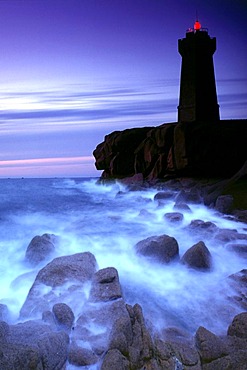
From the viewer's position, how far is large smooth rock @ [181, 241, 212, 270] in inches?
294

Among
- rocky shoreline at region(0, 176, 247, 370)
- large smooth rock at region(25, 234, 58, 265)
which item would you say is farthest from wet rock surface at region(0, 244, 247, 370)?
large smooth rock at region(25, 234, 58, 265)

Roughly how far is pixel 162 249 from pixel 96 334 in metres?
3.67

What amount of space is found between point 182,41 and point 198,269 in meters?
28.1

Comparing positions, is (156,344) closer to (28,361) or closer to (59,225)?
A: (28,361)

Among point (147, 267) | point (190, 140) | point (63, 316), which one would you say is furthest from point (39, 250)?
point (190, 140)

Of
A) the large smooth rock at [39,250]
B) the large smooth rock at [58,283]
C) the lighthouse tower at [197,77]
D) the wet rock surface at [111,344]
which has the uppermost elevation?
the lighthouse tower at [197,77]

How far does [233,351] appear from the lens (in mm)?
3992

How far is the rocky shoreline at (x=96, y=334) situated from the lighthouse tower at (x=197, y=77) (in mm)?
25278

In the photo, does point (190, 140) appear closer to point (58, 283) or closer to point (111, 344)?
point (58, 283)

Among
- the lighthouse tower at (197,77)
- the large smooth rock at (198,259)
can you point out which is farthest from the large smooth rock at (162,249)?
the lighthouse tower at (197,77)

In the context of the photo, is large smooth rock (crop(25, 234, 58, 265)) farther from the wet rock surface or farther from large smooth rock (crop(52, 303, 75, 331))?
large smooth rock (crop(52, 303, 75, 331))

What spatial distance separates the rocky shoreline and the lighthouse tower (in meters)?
25.3

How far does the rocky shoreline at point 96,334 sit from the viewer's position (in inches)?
150

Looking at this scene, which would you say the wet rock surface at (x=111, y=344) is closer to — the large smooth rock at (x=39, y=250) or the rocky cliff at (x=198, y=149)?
the large smooth rock at (x=39, y=250)
